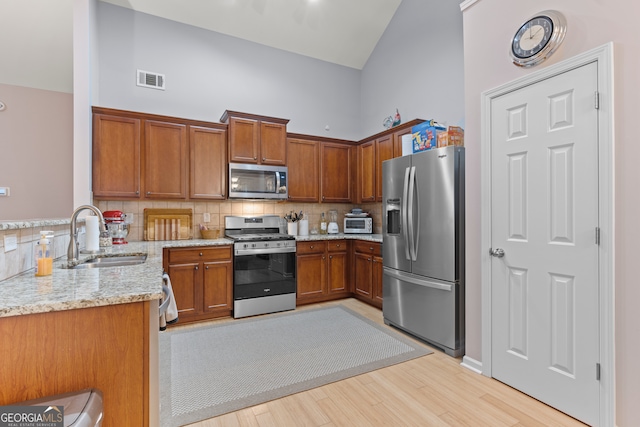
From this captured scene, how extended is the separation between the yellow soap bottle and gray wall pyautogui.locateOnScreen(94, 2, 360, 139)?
2.75m

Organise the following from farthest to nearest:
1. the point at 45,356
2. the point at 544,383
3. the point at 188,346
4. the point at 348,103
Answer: the point at 348,103 → the point at 188,346 → the point at 544,383 → the point at 45,356

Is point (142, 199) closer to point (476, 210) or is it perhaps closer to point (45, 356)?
point (45, 356)

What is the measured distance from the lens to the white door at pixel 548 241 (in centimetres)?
184

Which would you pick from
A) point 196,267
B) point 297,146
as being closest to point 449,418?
point 196,267

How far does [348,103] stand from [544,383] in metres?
4.56

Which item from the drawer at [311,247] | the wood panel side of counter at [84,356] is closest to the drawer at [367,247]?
the drawer at [311,247]

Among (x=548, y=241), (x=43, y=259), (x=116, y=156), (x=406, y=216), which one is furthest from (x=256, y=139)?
(x=548, y=241)

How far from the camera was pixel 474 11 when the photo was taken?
Result: 99.6 inches

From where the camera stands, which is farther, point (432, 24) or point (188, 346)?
point (432, 24)

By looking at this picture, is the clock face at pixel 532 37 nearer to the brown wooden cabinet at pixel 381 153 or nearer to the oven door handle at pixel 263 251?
the brown wooden cabinet at pixel 381 153

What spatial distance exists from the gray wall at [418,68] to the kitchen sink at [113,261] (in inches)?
136

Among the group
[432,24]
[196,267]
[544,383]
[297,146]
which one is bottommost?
[544,383]

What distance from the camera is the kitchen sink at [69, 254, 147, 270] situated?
2.10 meters

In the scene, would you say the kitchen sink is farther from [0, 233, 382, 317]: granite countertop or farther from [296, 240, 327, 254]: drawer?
[296, 240, 327, 254]: drawer
